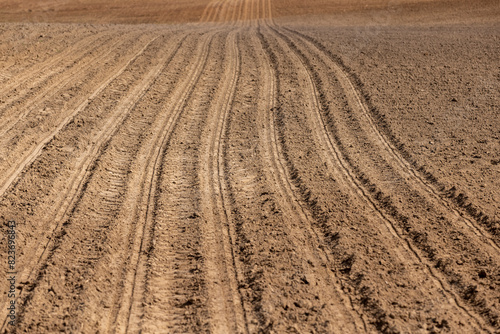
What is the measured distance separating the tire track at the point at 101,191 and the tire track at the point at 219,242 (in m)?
1.20

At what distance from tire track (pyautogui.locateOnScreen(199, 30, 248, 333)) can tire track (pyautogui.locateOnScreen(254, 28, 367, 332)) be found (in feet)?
2.81

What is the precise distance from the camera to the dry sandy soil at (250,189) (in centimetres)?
520

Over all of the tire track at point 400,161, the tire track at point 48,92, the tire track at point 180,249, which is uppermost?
the tire track at point 48,92

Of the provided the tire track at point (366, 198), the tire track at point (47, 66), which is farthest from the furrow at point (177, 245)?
the tire track at point (47, 66)

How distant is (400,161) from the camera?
869 centimetres

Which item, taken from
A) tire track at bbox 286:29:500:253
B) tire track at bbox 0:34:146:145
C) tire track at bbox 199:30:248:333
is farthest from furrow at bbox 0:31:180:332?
tire track at bbox 286:29:500:253

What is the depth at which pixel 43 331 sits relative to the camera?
4.75m

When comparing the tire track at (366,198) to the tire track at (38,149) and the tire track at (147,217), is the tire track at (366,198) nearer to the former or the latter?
the tire track at (147,217)

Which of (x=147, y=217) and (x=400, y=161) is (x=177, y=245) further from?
(x=400, y=161)

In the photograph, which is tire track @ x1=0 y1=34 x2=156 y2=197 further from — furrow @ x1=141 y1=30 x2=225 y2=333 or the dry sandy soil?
furrow @ x1=141 y1=30 x2=225 y2=333

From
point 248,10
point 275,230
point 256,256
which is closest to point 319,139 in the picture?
point 275,230

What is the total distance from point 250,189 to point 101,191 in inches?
89.4

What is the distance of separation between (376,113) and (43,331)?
26.9 ft

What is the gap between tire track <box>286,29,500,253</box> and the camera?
6.57 m
